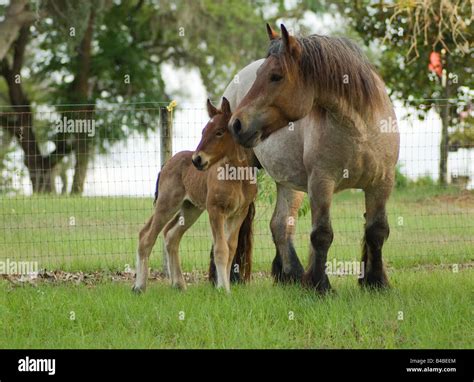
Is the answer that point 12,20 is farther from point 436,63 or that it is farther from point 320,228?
point 320,228

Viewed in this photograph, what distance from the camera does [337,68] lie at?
6.88 metres

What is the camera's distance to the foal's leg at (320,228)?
723 centimetres

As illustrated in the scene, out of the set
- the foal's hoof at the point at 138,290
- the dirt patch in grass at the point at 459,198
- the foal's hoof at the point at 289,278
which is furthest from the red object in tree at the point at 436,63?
the foal's hoof at the point at 138,290

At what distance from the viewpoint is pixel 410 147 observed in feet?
38.0

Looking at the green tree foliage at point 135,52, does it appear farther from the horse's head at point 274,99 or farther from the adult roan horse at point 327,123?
the horse's head at point 274,99

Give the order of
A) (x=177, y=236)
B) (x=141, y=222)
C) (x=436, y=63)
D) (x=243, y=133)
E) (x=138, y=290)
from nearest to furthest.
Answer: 1. (x=243, y=133)
2. (x=138, y=290)
3. (x=177, y=236)
4. (x=141, y=222)
5. (x=436, y=63)

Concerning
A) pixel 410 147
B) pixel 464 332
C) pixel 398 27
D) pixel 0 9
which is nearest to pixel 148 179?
pixel 410 147

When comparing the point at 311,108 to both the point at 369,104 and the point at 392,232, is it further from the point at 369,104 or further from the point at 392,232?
the point at 392,232

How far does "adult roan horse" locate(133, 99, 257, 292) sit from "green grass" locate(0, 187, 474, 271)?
6.55 feet

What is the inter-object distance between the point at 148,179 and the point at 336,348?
18.0 feet

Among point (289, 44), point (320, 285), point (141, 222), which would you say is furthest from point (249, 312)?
point (141, 222)

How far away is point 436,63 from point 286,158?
1097cm

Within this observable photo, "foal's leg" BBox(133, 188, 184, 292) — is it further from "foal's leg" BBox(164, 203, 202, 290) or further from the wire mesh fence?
the wire mesh fence

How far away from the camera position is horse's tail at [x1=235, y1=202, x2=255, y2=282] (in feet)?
28.6
